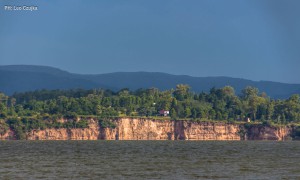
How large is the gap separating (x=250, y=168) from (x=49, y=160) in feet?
107

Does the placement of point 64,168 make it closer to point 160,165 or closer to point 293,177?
point 160,165

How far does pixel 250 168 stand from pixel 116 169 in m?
18.0

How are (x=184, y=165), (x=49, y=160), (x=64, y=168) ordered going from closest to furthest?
(x=64, y=168)
(x=184, y=165)
(x=49, y=160)

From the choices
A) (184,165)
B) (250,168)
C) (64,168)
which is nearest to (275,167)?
(250,168)

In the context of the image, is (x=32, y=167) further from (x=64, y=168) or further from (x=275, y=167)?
(x=275, y=167)

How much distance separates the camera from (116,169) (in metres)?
108

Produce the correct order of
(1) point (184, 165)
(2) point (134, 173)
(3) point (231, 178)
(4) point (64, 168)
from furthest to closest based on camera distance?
1. (1) point (184, 165)
2. (4) point (64, 168)
3. (2) point (134, 173)
4. (3) point (231, 178)

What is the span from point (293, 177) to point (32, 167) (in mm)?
34655

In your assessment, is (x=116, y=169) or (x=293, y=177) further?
(x=116, y=169)

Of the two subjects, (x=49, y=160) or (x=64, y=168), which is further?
(x=49, y=160)

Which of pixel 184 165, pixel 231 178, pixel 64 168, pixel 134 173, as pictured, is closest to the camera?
pixel 231 178

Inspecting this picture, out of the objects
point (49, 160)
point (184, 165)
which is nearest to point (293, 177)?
point (184, 165)

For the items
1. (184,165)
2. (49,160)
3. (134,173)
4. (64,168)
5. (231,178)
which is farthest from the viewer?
(49,160)

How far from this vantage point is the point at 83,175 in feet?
324
